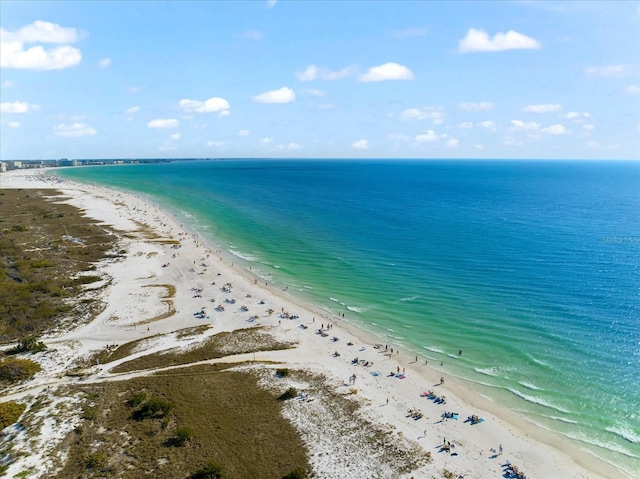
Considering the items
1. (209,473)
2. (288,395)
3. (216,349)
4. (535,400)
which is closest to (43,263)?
(216,349)

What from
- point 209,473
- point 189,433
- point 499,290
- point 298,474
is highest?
point 499,290

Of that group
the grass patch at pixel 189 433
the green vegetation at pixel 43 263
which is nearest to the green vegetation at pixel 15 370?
the grass patch at pixel 189 433

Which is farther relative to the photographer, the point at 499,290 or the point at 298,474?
the point at 499,290

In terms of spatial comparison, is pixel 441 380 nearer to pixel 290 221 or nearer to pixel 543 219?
pixel 290 221

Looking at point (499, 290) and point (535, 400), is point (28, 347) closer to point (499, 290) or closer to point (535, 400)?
point (535, 400)

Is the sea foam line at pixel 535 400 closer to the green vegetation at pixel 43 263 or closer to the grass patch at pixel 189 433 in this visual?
the grass patch at pixel 189 433

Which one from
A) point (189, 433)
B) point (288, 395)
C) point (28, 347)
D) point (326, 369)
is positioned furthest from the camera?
point (28, 347)

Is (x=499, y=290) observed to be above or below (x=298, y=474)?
above

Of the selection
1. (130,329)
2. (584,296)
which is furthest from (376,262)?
(130,329)
